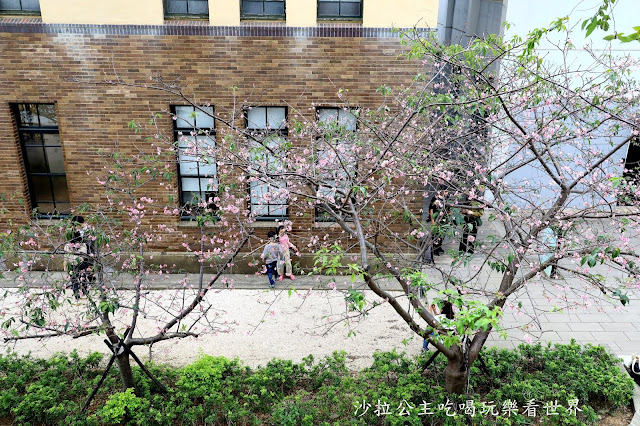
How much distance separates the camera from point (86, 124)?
9.97m

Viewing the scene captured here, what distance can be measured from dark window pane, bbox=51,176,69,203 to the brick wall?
3.48 feet

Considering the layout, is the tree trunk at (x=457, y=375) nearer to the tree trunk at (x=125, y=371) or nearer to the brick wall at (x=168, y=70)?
the tree trunk at (x=125, y=371)

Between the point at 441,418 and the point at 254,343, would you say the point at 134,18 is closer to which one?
the point at 254,343

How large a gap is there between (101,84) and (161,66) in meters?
1.28

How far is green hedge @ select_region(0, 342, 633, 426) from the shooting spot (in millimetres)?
5809

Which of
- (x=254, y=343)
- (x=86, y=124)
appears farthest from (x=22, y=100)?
(x=254, y=343)

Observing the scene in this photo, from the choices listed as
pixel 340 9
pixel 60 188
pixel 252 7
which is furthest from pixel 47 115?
pixel 340 9

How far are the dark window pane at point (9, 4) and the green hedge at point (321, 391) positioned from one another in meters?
6.82

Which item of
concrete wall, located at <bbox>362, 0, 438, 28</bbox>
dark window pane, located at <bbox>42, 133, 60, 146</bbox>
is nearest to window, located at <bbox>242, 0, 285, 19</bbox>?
concrete wall, located at <bbox>362, 0, 438, 28</bbox>

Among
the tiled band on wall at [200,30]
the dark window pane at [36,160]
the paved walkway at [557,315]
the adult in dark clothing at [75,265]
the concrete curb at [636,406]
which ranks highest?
the tiled band on wall at [200,30]

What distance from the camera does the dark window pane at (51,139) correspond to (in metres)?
10.4

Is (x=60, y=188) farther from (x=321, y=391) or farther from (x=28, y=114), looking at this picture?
(x=321, y=391)

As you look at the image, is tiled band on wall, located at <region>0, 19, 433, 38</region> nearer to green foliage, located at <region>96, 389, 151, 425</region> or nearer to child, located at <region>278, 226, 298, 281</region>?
child, located at <region>278, 226, 298, 281</region>

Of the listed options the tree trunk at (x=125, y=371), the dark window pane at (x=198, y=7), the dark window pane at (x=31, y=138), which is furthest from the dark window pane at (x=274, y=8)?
the tree trunk at (x=125, y=371)
